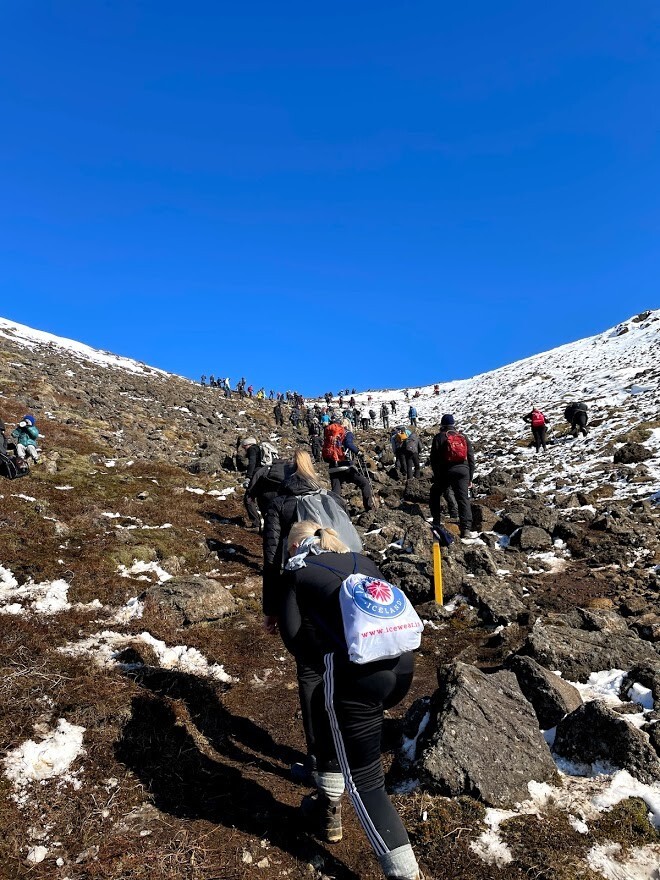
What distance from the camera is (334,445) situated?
40.8 ft

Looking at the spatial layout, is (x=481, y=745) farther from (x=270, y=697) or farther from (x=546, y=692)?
(x=270, y=697)

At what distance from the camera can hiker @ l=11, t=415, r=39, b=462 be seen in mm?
13562

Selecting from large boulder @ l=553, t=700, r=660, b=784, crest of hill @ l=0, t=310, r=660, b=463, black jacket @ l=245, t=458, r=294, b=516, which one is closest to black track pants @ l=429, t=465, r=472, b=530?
black jacket @ l=245, t=458, r=294, b=516

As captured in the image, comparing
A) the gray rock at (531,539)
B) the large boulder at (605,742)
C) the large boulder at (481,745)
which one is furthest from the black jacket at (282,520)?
the gray rock at (531,539)

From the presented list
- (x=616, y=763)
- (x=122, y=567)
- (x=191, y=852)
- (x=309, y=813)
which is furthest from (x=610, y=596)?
(x=122, y=567)

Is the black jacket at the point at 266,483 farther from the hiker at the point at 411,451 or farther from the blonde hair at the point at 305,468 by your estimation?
the hiker at the point at 411,451

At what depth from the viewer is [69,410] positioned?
923 inches

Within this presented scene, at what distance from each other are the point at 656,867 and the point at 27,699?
16.3 ft

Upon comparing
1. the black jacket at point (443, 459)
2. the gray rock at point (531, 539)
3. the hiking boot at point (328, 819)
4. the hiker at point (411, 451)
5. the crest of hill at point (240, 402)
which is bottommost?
the hiking boot at point (328, 819)

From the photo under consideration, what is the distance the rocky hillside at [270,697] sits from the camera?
3.36m

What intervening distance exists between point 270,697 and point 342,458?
741 centimetres

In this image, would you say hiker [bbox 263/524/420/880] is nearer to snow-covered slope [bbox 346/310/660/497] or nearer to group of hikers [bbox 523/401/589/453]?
snow-covered slope [bbox 346/310/660/497]

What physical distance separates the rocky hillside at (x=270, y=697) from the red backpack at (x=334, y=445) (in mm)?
1678

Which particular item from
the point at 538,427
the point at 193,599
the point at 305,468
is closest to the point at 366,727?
the point at 305,468
